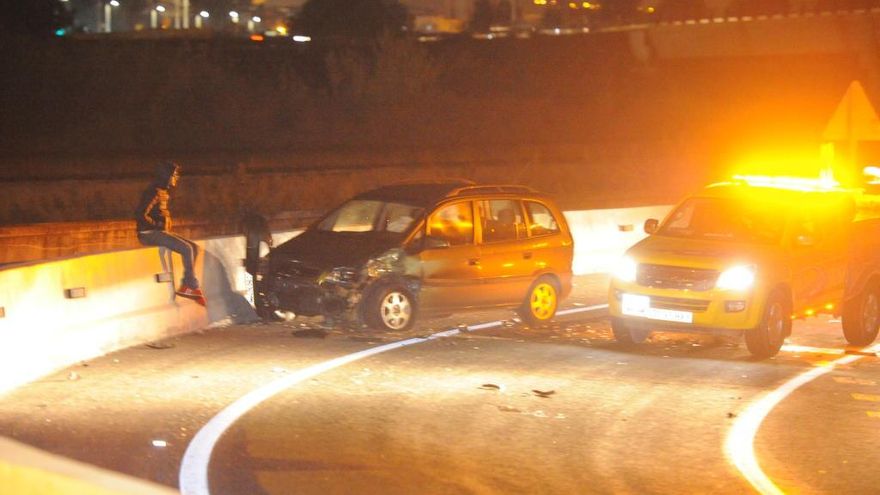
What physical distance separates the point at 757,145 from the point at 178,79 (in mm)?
28629

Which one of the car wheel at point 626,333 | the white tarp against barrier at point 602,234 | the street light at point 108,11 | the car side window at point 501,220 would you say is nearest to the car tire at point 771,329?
the car wheel at point 626,333

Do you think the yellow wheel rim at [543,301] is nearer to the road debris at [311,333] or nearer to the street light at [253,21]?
the road debris at [311,333]

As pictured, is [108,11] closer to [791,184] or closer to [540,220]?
[540,220]

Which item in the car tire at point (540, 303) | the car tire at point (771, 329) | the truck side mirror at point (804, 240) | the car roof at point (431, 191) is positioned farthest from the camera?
the car tire at point (540, 303)

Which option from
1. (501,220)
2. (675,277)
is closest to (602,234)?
(501,220)

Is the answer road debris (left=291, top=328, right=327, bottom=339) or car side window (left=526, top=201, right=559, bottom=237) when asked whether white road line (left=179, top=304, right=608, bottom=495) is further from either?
car side window (left=526, top=201, right=559, bottom=237)

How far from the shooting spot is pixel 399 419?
1002 centimetres

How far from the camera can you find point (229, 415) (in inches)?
395

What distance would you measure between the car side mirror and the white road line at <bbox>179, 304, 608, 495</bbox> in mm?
972

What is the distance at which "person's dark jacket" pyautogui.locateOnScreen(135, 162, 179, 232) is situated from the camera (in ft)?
48.2

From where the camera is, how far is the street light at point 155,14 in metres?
97.0

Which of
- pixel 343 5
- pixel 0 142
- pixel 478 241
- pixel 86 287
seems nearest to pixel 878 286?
pixel 478 241

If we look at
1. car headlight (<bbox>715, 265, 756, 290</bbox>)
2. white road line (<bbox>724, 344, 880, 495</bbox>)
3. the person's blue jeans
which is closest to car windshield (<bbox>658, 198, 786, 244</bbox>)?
car headlight (<bbox>715, 265, 756, 290</bbox>)

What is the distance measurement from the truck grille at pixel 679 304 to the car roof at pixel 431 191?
299cm
